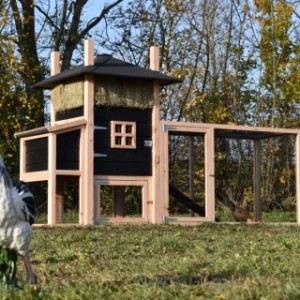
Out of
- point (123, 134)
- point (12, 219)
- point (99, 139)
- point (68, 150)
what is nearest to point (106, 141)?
point (99, 139)

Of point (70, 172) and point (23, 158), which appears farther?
point (23, 158)

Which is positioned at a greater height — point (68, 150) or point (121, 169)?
point (68, 150)

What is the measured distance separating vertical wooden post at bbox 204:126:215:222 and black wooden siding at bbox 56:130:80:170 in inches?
104

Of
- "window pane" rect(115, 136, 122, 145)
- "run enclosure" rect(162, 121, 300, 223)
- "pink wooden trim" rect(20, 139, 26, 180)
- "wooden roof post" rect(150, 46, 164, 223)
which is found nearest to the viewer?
"window pane" rect(115, 136, 122, 145)

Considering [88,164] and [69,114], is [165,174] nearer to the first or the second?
[88,164]

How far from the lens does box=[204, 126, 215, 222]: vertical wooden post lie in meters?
15.5

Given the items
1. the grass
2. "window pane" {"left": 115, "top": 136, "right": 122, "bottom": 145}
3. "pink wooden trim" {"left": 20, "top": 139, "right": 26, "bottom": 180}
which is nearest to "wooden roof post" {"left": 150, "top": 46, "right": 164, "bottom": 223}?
"window pane" {"left": 115, "top": 136, "right": 122, "bottom": 145}

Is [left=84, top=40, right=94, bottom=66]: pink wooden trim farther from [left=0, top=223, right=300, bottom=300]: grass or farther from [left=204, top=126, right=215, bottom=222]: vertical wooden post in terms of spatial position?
[left=0, top=223, right=300, bottom=300]: grass

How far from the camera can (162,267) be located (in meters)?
6.69

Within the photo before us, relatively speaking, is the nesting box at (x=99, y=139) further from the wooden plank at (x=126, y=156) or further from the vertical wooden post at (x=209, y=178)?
the vertical wooden post at (x=209, y=178)

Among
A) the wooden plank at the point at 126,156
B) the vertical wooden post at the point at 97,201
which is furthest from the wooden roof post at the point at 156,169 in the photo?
the vertical wooden post at the point at 97,201

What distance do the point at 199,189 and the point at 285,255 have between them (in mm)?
14227

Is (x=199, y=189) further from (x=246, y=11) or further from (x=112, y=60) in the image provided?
(x=112, y=60)

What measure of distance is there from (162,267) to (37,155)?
28.1 ft
